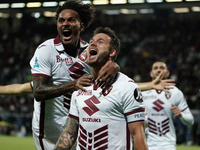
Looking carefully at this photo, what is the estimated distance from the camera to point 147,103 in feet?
23.0

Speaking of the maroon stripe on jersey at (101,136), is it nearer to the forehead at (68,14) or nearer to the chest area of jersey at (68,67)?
the chest area of jersey at (68,67)

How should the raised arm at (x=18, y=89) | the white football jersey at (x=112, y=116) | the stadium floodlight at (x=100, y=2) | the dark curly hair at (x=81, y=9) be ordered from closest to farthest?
the white football jersey at (x=112, y=116) < the dark curly hair at (x=81, y=9) < the raised arm at (x=18, y=89) < the stadium floodlight at (x=100, y=2)

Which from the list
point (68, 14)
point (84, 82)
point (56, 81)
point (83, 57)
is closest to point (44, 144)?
point (56, 81)

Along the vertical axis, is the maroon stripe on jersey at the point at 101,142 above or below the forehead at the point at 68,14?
below

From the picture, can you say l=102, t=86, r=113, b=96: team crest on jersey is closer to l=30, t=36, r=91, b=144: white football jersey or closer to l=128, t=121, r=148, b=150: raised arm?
l=128, t=121, r=148, b=150: raised arm

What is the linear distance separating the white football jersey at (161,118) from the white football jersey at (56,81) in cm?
282

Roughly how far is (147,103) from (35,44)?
19.3 m

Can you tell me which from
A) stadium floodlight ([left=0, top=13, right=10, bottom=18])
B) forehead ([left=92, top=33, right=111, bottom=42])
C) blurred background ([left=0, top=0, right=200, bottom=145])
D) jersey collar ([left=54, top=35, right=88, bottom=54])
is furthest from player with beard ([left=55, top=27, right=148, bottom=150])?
stadium floodlight ([left=0, top=13, right=10, bottom=18])

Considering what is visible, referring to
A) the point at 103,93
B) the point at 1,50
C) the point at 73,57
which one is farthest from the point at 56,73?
the point at 1,50

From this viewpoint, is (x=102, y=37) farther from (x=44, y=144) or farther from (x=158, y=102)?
(x=158, y=102)

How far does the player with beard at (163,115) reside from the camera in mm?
6594

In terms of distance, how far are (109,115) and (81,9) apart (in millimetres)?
1969

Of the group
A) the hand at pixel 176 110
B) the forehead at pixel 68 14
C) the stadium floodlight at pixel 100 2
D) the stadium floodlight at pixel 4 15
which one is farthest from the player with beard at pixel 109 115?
the stadium floodlight at pixel 4 15

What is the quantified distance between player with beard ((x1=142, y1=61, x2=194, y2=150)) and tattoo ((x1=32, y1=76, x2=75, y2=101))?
10.7 ft
